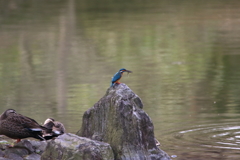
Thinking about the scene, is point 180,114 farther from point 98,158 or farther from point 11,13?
point 11,13

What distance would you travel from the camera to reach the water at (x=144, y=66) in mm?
11227

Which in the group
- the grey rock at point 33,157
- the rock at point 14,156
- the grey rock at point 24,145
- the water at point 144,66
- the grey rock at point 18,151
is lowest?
the water at point 144,66

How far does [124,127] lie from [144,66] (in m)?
10.4

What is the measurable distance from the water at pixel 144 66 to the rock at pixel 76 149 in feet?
4.55

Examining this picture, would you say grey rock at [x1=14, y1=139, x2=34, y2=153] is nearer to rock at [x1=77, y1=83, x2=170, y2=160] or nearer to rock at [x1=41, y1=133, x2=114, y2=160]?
rock at [x1=41, y1=133, x2=114, y2=160]

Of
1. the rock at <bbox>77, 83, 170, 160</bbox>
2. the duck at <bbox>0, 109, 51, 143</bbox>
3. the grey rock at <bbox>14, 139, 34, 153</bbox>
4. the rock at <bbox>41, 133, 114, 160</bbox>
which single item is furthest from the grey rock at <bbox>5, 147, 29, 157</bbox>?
the rock at <bbox>77, 83, 170, 160</bbox>

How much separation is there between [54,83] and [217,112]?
578cm

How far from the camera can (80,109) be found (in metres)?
12.9

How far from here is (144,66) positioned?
18.9 m

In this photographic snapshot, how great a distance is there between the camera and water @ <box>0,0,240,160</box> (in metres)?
11.2

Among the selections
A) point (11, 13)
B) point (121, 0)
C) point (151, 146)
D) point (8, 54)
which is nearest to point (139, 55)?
point (8, 54)

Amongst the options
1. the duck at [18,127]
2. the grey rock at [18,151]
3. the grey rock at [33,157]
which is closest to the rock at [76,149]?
the grey rock at [33,157]

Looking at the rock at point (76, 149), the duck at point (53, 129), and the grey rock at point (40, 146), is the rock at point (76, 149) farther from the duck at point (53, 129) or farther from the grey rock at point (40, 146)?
the duck at point (53, 129)

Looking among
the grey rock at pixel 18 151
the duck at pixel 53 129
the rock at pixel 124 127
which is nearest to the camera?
the rock at pixel 124 127
